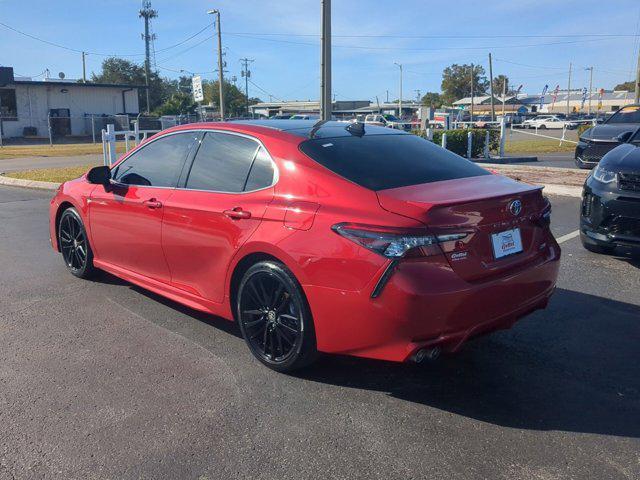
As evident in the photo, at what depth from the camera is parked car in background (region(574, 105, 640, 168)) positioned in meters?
14.1

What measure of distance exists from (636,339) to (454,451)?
7.04ft

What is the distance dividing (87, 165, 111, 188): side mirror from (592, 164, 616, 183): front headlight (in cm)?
485

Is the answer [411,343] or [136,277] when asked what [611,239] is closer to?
[411,343]

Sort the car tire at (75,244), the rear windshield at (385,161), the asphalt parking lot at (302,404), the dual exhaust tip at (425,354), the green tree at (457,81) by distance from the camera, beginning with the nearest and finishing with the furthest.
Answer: the asphalt parking lot at (302,404)
the dual exhaust tip at (425,354)
the rear windshield at (385,161)
the car tire at (75,244)
the green tree at (457,81)

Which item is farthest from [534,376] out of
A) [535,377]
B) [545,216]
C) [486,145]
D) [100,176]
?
[486,145]

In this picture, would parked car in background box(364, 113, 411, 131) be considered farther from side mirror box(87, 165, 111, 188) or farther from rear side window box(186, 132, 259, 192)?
side mirror box(87, 165, 111, 188)

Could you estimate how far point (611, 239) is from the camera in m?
6.01

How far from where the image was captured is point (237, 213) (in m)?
3.91

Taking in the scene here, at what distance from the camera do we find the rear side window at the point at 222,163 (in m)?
4.12

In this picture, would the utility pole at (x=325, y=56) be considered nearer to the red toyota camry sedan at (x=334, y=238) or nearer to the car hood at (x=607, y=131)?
the car hood at (x=607, y=131)

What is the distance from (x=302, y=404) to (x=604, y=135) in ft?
43.6

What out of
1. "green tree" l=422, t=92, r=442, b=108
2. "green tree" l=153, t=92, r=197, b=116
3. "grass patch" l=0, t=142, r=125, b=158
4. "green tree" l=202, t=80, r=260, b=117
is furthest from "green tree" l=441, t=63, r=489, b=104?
"grass patch" l=0, t=142, r=125, b=158

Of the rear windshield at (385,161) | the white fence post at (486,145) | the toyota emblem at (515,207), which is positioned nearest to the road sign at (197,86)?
the white fence post at (486,145)

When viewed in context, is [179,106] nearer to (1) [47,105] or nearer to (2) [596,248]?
(1) [47,105]
